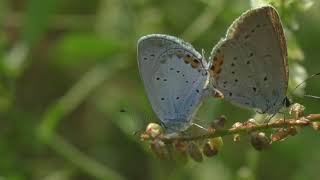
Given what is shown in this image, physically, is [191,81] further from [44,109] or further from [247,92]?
[44,109]

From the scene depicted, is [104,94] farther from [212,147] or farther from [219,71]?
[212,147]

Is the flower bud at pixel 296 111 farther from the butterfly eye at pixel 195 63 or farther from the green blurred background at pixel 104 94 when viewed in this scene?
the green blurred background at pixel 104 94

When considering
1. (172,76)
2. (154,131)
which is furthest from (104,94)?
(154,131)

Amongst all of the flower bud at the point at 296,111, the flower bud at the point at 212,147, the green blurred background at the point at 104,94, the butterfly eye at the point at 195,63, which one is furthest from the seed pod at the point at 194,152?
the green blurred background at the point at 104,94

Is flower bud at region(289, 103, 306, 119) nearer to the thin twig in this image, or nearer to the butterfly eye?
the thin twig

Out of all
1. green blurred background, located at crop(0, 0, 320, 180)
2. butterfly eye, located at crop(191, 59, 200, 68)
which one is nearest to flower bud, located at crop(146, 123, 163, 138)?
butterfly eye, located at crop(191, 59, 200, 68)

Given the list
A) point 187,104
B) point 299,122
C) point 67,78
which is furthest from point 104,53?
point 299,122
